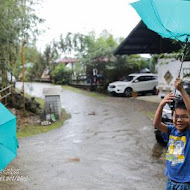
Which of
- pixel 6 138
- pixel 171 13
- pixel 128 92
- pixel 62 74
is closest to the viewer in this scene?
pixel 171 13

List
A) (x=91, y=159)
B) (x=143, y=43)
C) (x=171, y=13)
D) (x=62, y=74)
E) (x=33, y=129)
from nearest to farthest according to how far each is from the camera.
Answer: (x=171, y=13) → (x=91, y=159) → (x=33, y=129) → (x=143, y=43) → (x=62, y=74)

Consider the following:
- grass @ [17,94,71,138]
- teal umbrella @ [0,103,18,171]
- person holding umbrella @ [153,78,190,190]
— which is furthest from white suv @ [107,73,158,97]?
Result: person holding umbrella @ [153,78,190,190]

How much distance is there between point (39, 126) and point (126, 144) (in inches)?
147

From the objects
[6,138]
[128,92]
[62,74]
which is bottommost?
[128,92]

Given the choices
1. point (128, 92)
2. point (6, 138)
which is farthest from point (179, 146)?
point (128, 92)

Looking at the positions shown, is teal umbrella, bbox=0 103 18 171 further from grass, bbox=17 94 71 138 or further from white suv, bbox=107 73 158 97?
white suv, bbox=107 73 158 97

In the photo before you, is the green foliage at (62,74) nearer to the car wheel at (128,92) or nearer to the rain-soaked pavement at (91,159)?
the car wheel at (128,92)

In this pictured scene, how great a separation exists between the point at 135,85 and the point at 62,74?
1231 centimetres

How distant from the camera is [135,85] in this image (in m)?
18.9

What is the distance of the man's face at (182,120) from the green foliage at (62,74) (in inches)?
1043

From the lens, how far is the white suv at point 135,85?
732 inches

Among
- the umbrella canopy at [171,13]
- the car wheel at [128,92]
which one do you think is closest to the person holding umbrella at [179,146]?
the umbrella canopy at [171,13]

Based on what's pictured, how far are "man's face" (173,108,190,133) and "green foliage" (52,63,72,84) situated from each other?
2648 centimetres

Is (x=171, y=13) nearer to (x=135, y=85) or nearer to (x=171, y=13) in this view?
(x=171, y=13)
